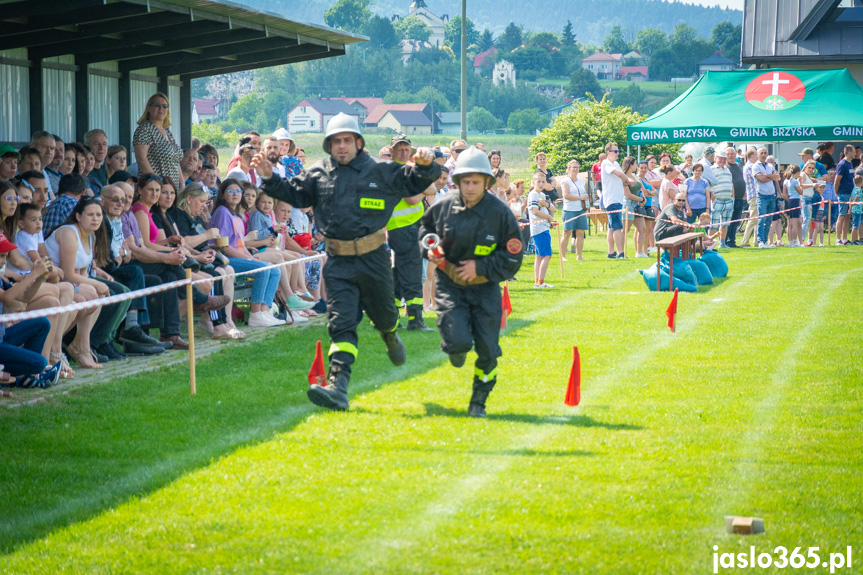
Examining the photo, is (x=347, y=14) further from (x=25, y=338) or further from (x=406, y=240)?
(x=25, y=338)

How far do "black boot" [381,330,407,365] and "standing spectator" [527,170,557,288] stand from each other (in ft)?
25.0

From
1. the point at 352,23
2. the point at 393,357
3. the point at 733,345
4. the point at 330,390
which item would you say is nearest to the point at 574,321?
the point at 733,345

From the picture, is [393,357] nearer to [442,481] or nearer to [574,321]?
[442,481]

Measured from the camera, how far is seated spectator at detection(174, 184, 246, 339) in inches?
454

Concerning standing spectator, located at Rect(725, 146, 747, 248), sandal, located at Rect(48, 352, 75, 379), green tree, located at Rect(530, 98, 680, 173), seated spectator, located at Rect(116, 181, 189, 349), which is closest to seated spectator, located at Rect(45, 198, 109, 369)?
sandal, located at Rect(48, 352, 75, 379)

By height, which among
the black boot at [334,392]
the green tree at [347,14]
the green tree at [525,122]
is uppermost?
the green tree at [347,14]

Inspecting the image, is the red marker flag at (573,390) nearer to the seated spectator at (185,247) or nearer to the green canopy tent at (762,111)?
the seated spectator at (185,247)

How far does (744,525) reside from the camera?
5168 millimetres

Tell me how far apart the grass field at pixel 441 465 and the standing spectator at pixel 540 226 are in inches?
206

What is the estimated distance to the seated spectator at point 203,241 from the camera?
11.5m

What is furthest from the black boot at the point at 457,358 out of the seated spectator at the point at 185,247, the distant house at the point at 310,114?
the distant house at the point at 310,114

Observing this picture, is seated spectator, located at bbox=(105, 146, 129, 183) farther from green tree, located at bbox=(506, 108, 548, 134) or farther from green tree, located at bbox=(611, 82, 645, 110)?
green tree, located at bbox=(611, 82, 645, 110)

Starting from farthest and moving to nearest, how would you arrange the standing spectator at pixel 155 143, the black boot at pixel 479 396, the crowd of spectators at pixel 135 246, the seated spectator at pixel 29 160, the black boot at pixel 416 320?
the standing spectator at pixel 155 143, the black boot at pixel 416 320, the seated spectator at pixel 29 160, the crowd of spectators at pixel 135 246, the black boot at pixel 479 396

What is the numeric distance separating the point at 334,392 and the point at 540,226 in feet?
29.0
